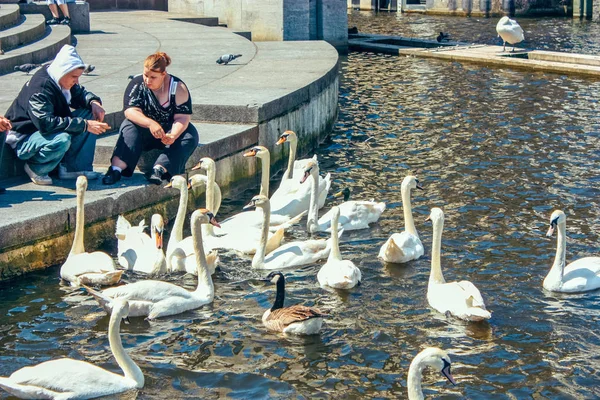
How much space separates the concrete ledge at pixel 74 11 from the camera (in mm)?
20906

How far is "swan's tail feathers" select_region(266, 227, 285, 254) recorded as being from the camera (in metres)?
9.66

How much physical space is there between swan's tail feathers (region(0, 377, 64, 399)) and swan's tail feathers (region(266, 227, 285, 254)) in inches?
139

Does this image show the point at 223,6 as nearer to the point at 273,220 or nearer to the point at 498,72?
the point at 498,72

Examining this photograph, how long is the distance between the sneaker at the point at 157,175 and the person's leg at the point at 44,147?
93cm

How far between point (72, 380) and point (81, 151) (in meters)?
4.22

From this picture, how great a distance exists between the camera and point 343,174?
42.4 ft

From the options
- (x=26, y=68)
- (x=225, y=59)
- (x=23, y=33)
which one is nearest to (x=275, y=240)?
(x=26, y=68)

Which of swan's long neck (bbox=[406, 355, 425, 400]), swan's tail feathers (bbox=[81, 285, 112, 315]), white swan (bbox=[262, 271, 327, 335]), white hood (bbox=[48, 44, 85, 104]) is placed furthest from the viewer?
white hood (bbox=[48, 44, 85, 104])

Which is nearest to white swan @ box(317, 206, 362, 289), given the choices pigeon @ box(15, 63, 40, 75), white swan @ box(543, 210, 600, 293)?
white swan @ box(543, 210, 600, 293)

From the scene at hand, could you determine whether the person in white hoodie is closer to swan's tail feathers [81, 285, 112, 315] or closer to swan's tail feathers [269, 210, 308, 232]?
swan's tail feathers [269, 210, 308, 232]

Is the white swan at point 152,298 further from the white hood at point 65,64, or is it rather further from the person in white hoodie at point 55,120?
the white hood at point 65,64

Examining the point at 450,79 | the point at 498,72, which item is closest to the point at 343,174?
the point at 450,79

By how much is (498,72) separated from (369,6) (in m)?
23.3

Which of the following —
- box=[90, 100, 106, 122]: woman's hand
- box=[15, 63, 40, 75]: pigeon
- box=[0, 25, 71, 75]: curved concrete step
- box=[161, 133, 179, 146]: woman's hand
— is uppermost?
box=[0, 25, 71, 75]: curved concrete step
